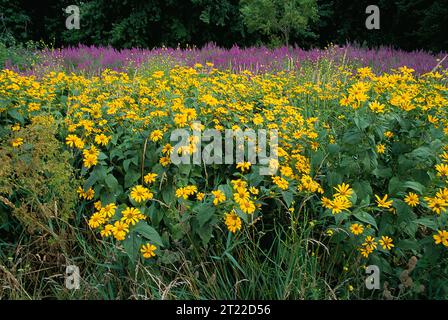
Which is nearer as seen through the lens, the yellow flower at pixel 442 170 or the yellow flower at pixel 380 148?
the yellow flower at pixel 442 170

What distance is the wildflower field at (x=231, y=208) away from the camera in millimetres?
2535

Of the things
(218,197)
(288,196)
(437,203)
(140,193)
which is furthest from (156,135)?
(437,203)

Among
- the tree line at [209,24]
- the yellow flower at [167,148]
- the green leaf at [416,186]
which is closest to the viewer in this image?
the green leaf at [416,186]

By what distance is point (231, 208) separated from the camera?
250 cm

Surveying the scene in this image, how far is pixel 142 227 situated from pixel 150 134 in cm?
69

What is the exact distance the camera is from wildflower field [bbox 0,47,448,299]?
2.54 metres

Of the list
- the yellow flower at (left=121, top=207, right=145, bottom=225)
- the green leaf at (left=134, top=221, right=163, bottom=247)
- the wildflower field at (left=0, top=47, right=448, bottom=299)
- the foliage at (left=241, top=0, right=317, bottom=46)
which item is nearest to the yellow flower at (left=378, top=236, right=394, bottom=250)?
the wildflower field at (left=0, top=47, right=448, bottom=299)

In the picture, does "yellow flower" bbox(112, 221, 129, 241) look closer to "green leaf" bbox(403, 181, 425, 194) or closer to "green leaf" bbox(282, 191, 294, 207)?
"green leaf" bbox(282, 191, 294, 207)

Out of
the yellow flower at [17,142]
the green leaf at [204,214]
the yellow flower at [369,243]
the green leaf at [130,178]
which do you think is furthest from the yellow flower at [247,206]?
the yellow flower at [17,142]

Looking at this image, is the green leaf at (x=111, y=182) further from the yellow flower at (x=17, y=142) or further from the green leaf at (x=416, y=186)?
the green leaf at (x=416, y=186)

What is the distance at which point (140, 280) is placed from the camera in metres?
2.68

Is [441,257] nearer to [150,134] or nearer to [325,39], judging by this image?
[150,134]
